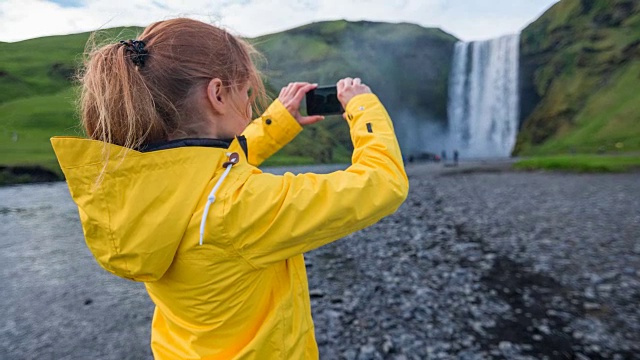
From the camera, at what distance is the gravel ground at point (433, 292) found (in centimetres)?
605

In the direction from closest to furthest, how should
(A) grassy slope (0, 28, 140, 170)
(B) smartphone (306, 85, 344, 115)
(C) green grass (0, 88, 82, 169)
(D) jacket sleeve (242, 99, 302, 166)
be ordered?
1. (B) smartphone (306, 85, 344, 115)
2. (D) jacket sleeve (242, 99, 302, 166)
3. (C) green grass (0, 88, 82, 169)
4. (A) grassy slope (0, 28, 140, 170)

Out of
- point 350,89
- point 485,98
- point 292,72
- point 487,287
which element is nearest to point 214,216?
point 350,89

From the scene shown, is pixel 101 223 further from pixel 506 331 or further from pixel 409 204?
pixel 409 204

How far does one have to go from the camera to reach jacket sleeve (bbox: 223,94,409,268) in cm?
183

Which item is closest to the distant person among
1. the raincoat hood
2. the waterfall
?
the raincoat hood

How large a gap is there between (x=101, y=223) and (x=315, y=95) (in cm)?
148

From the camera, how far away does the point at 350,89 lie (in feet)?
8.06

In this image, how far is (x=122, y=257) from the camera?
1.90 meters

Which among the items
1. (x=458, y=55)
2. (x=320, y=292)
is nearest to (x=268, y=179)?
(x=320, y=292)

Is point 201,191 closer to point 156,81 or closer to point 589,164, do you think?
point 156,81

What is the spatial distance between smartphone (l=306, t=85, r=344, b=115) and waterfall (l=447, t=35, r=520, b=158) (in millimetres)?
67822

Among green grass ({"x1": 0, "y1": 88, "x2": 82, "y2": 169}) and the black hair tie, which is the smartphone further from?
green grass ({"x1": 0, "y1": 88, "x2": 82, "y2": 169})

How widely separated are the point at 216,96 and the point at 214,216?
652 millimetres

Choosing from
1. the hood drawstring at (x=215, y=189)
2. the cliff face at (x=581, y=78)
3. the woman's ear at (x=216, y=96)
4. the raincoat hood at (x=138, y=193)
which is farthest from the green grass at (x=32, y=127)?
the cliff face at (x=581, y=78)
